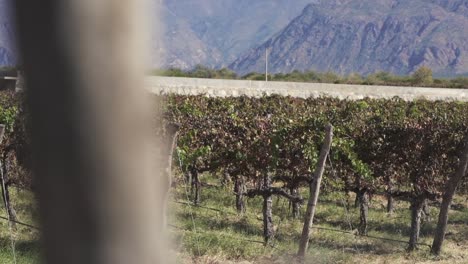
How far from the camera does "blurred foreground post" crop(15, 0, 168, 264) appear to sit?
688mm

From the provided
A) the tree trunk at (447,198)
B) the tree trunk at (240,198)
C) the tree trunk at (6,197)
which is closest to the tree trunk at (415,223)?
the tree trunk at (447,198)

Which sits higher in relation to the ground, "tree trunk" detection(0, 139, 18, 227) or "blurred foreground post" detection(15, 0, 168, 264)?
"blurred foreground post" detection(15, 0, 168, 264)

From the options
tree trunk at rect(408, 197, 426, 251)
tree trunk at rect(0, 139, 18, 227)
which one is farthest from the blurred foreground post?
tree trunk at rect(408, 197, 426, 251)

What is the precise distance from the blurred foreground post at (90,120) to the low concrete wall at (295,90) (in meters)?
20.7

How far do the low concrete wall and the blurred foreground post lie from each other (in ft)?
67.9

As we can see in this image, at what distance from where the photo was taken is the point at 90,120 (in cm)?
69

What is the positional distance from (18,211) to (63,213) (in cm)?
934

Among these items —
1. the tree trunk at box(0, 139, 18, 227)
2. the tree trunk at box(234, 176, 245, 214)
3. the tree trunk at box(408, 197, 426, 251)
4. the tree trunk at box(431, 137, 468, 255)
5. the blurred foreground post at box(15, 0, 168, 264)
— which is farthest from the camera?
the tree trunk at box(234, 176, 245, 214)

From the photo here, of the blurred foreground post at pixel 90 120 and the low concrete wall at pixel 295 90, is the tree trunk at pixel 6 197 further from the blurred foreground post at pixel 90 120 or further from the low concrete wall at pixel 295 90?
the low concrete wall at pixel 295 90

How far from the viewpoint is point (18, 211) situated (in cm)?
959

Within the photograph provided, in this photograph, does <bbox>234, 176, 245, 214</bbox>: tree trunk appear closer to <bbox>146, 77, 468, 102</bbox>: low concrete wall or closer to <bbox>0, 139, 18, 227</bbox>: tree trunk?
<bbox>0, 139, 18, 227</bbox>: tree trunk

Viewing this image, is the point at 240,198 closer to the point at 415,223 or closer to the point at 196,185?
the point at 196,185

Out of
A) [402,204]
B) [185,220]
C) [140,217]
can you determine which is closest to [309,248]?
[185,220]

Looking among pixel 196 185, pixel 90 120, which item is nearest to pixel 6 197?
pixel 196 185
